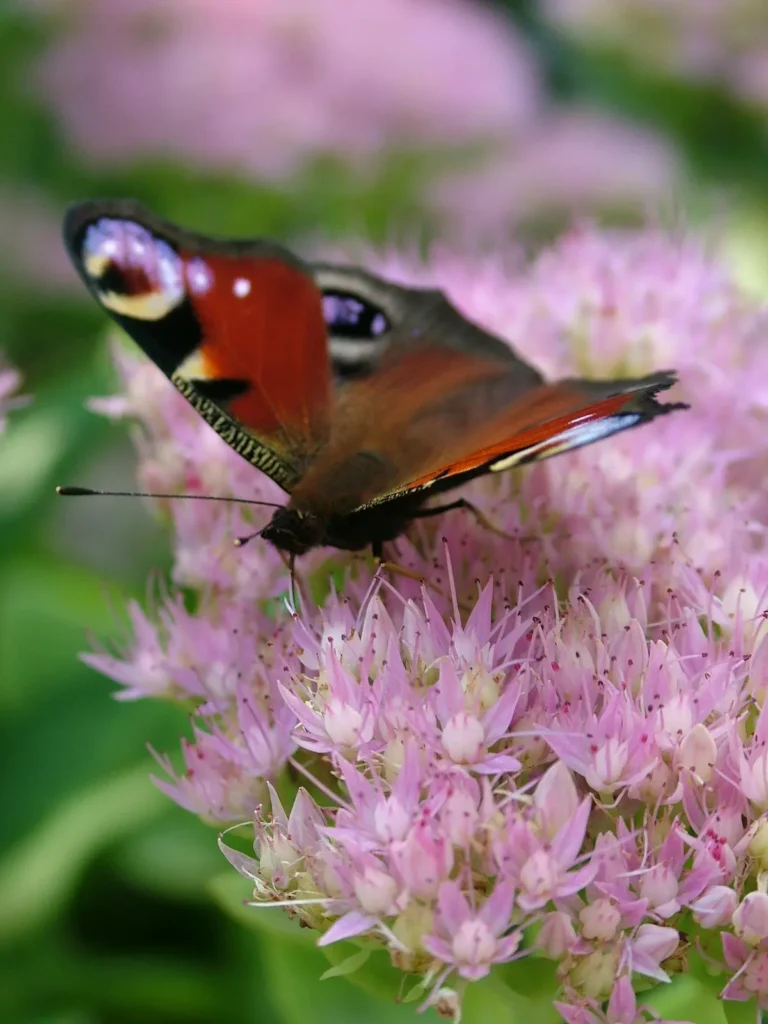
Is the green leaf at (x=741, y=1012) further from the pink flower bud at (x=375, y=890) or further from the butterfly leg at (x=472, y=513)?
the butterfly leg at (x=472, y=513)

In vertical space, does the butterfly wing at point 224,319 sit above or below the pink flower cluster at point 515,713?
above

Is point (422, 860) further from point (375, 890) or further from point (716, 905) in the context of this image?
point (716, 905)

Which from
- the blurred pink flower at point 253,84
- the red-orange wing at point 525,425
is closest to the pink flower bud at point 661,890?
the red-orange wing at point 525,425

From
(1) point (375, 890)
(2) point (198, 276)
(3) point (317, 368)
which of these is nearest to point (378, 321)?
(3) point (317, 368)

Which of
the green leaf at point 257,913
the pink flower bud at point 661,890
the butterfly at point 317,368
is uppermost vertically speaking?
the butterfly at point 317,368

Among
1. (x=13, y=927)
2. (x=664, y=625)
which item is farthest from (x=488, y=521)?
(x=13, y=927)

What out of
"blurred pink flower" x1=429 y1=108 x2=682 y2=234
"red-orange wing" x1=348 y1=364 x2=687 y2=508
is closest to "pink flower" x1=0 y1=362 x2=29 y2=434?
"red-orange wing" x1=348 y1=364 x2=687 y2=508

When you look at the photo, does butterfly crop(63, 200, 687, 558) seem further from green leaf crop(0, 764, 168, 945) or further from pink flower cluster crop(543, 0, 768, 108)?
pink flower cluster crop(543, 0, 768, 108)

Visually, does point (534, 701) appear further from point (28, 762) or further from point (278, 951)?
point (28, 762)
